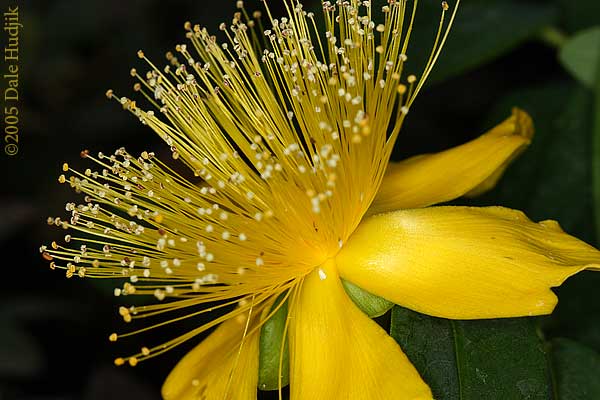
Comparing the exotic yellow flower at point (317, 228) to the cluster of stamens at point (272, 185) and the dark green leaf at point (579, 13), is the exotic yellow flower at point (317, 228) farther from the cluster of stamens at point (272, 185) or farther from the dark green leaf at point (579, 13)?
the dark green leaf at point (579, 13)

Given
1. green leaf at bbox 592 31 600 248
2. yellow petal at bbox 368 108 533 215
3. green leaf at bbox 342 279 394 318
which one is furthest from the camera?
green leaf at bbox 592 31 600 248

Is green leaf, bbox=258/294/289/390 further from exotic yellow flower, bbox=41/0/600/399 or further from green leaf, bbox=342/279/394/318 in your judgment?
green leaf, bbox=342/279/394/318

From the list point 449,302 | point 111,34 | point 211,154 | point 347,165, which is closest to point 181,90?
point 211,154

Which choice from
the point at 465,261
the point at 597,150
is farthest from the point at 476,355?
the point at 597,150

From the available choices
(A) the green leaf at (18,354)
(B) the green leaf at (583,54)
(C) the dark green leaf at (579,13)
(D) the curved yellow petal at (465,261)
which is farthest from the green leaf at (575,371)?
(A) the green leaf at (18,354)

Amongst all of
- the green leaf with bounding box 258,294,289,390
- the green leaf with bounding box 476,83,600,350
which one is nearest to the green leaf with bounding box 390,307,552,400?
the green leaf with bounding box 258,294,289,390

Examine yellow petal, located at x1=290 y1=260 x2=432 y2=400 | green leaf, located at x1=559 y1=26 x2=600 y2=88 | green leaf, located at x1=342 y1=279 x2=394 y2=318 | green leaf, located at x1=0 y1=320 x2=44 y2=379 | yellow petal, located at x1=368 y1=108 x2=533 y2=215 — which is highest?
green leaf, located at x1=559 y1=26 x2=600 y2=88

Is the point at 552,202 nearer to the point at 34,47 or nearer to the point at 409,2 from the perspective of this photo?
the point at 409,2
